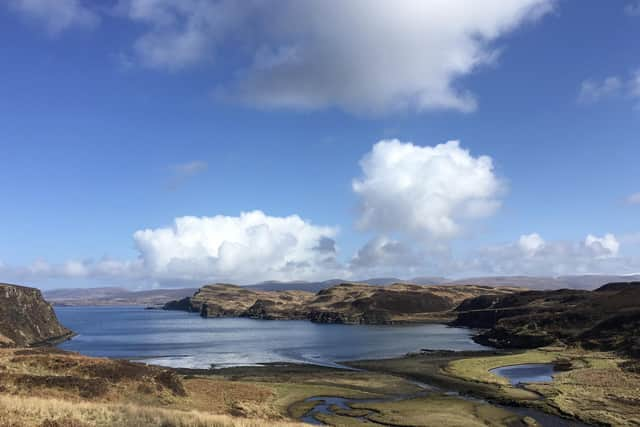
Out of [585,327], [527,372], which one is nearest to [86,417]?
[527,372]

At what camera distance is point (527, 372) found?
88938 millimetres

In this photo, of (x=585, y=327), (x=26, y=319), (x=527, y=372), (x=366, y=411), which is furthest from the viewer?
(x=26, y=319)

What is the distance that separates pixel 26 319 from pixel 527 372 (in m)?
150

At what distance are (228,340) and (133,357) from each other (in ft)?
172

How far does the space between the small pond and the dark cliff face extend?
126 metres

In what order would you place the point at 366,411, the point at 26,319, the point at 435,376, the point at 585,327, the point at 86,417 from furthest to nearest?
the point at 26,319 < the point at 585,327 < the point at 435,376 < the point at 366,411 < the point at 86,417

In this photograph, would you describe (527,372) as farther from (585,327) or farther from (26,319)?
(26,319)

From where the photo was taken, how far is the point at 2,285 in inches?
6407

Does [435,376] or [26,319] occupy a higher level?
[26,319]

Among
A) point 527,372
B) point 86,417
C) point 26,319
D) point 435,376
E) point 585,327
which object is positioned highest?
point 86,417

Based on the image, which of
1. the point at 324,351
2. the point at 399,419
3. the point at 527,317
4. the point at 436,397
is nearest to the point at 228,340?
the point at 324,351

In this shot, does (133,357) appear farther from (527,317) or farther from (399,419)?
(527,317)

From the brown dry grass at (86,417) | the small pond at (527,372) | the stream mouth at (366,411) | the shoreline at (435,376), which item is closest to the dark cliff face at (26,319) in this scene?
the shoreline at (435,376)

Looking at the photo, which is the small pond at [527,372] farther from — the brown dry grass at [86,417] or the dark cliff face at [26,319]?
the dark cliff face at [26,319]
